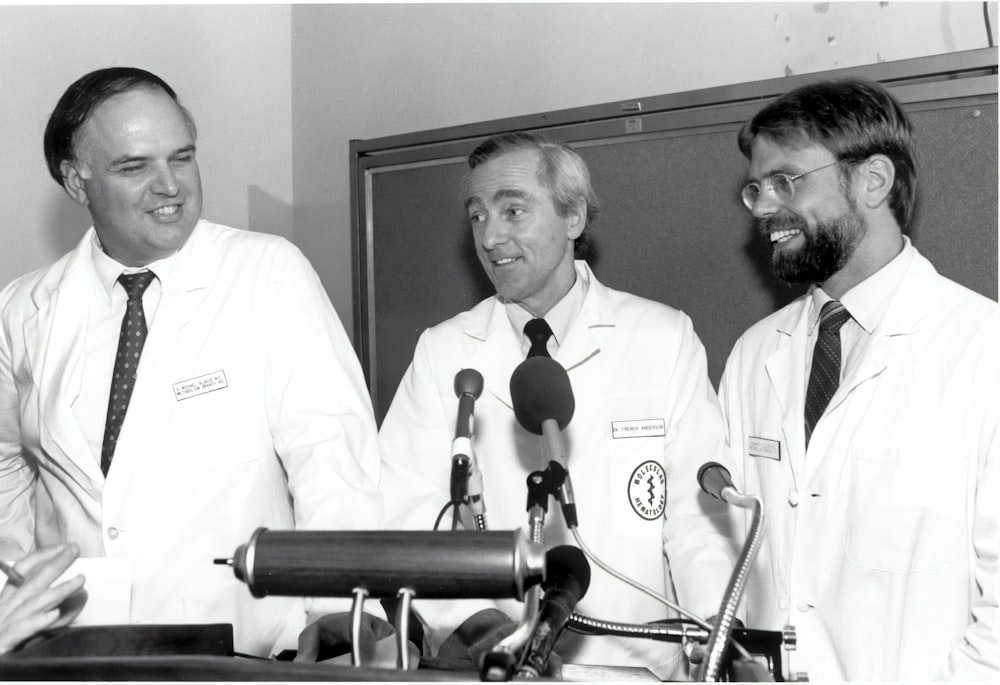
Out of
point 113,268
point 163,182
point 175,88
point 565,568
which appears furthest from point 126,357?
point 175,88

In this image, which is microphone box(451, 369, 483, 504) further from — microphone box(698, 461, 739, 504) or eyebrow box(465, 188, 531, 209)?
eyebrow box(465, 188, 531, 209)

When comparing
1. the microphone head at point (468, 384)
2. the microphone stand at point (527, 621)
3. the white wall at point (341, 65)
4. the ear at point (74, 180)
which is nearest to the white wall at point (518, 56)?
the white wall at point (341, 65)

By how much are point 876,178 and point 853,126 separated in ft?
0.38

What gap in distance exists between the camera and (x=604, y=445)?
2.04 metres

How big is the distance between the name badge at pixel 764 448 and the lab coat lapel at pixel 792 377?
0.03m

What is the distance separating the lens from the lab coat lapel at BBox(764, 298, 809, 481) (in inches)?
73.0

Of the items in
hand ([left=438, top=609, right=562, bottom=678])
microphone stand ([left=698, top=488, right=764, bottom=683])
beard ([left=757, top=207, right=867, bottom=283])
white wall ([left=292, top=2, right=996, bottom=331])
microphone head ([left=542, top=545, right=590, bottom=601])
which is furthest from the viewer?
white wall ([left=292, top=2, right=996, bottom=331])

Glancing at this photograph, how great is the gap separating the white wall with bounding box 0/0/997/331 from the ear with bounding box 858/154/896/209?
487 mm

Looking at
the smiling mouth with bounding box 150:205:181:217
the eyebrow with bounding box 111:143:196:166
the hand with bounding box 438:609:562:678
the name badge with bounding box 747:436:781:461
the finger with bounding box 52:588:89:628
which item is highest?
the eyebrow with bounding box 111:143:196:166

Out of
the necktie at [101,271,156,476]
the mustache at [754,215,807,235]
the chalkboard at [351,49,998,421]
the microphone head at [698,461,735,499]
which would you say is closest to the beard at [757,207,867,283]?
the mustache at [754,215,807,235]

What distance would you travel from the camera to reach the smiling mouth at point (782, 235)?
194cm

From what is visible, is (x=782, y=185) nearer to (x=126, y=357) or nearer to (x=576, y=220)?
(x=576, y=220)

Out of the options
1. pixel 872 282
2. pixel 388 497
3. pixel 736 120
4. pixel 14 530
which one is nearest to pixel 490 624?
pixel 388 497

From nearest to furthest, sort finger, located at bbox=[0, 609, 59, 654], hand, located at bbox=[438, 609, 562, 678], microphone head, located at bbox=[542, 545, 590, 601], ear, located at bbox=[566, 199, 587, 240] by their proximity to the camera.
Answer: microphone head, located at bbox=[542, 545, 590, 601], finger, located at bbox=[0, 609, 59, 654], hand, located at bbox=[438, 609, 562, 678], ear, located at bbox=[566, 199, 587, 240]
